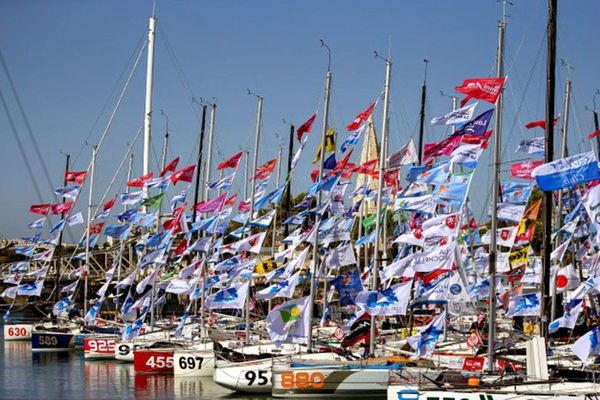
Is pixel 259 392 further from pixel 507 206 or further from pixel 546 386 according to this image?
pixel 546 386

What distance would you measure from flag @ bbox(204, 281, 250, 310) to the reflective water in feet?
12.7

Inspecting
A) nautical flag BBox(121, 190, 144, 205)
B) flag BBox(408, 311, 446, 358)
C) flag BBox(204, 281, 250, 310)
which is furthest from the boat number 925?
nautical flag BBox(121, 190, 144, 205)

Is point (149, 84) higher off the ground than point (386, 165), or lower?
higher

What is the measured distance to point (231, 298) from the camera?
52.4 m

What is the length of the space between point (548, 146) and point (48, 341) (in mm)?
45348

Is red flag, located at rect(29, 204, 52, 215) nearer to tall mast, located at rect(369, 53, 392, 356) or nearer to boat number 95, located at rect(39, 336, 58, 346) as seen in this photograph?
boat number 95, located at rect(39, 336, 58, 346)

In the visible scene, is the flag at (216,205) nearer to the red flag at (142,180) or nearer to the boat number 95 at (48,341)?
the red flag at (142,180)

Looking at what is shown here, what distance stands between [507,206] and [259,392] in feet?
44.5

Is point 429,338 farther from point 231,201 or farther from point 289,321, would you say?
point 231,201

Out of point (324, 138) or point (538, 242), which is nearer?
point (324, 138)

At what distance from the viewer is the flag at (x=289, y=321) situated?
145ft

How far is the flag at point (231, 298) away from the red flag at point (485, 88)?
62.1 ft

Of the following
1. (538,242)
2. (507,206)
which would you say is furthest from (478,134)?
(538,242)

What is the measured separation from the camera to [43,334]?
7269 centimetres
